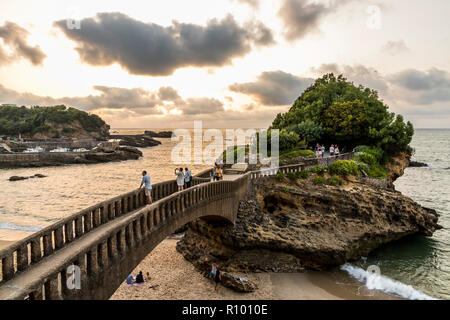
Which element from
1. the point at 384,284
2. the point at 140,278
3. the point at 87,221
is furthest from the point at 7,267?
the point at 384,284

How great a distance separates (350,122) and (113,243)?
1388 inches

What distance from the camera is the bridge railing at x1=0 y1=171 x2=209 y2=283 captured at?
26.0ft

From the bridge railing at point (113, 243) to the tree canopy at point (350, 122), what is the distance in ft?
81.9

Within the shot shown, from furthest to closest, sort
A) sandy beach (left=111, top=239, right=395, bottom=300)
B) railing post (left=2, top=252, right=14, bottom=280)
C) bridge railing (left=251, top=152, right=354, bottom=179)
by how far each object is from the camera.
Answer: bridge railing (left=251, top=152, right=354, bottom=179)
sandy beach (left=111, top=239, right=395, bottom=300)
railing post (left=2, top=252, right=14, bottom=280)

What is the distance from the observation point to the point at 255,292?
18500 millimetres

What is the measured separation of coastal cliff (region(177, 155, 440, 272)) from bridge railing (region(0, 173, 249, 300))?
6918 millimetres

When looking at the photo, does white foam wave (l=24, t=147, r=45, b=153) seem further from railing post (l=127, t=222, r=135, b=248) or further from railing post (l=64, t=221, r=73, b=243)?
railing post (l=127, t=222, r=135, b=248)

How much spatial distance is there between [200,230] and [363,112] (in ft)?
90.3

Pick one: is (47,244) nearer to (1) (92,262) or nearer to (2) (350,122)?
(1) (92,262)

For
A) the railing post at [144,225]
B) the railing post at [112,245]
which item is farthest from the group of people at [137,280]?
the railing post at [112,245]

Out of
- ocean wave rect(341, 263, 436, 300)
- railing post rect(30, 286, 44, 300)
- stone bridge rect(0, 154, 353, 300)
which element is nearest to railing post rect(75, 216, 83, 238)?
stone bridge rect(0, 154, 353, 300)

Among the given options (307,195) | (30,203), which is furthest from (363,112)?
(30,203)

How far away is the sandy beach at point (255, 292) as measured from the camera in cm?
1820

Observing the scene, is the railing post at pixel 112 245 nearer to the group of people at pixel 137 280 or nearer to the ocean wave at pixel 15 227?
the group of people at pixel 137 280
